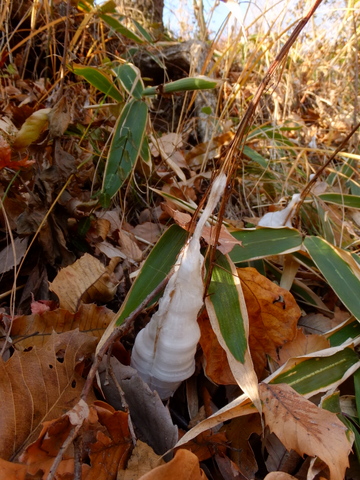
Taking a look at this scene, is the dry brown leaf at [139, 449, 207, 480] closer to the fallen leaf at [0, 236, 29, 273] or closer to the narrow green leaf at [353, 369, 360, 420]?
the narrow green leaf at [353, 369, 360, 420]

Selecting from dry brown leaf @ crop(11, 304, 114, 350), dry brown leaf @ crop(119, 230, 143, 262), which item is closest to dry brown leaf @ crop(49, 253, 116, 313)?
dry brown leaf @ crop(11, 304, 114, 350)

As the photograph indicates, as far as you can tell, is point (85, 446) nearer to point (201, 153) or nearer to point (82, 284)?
point (82, 284)

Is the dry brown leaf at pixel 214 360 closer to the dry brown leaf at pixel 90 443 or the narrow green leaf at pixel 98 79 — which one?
the dry brown leaf at pixel 90 443

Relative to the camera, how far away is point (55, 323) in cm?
66

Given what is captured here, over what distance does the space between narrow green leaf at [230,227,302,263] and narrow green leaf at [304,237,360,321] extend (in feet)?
0.11

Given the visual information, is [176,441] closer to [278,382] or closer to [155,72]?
[278,382]

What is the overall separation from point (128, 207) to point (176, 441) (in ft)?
2.41

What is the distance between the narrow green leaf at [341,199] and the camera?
3.80 feet

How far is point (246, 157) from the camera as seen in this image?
4.59 ft

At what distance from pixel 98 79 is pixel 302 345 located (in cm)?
83

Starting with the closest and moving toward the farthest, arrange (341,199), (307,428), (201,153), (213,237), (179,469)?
1. (179,469)
2. (307,428)
3. (213,237)
4. (341,199)
5. (201,153)

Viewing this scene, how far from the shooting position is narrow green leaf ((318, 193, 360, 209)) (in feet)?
3.80

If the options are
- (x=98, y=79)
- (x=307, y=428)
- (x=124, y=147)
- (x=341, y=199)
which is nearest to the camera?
(x=307, y=428)

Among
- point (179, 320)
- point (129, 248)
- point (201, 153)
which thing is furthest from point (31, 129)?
point (201, 153)
